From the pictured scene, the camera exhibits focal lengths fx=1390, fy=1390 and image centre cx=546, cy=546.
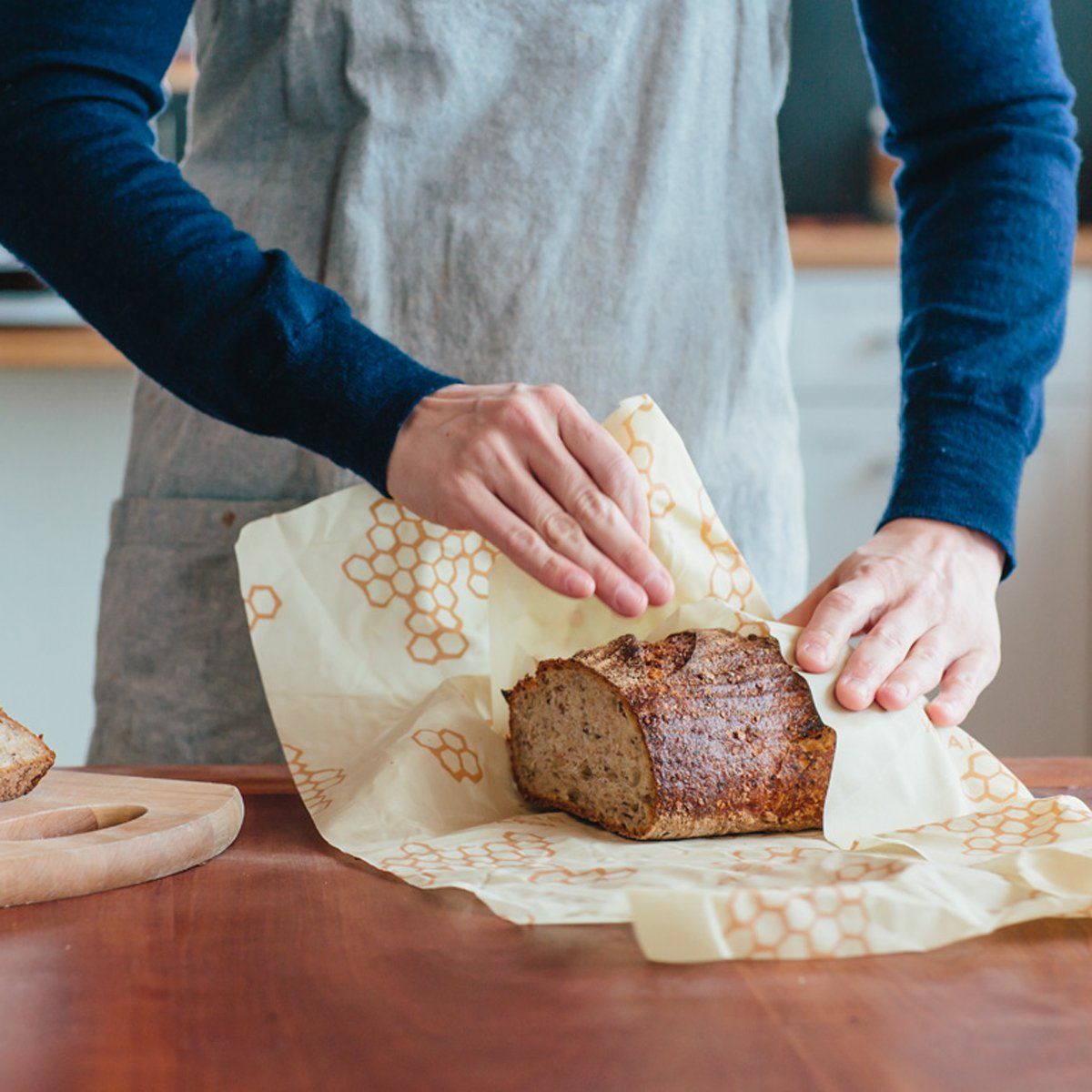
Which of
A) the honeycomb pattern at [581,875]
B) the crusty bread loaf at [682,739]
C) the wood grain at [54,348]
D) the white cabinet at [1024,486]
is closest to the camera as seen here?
the honeycomb pattern at [581,875]

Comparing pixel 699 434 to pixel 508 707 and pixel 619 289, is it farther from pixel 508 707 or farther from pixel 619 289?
pixel 508 707

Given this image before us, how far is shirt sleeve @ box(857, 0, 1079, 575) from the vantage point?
105cm

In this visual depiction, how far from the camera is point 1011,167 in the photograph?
1120mm

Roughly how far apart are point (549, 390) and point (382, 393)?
0.11 meters

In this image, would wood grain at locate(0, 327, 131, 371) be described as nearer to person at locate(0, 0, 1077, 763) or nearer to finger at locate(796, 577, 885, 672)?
person at locate(0, 0, 1077, 763)

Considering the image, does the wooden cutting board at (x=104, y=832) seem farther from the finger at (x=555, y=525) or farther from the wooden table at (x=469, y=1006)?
the finger at (x=555, y=525)

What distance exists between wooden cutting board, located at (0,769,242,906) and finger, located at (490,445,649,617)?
0.25 meters

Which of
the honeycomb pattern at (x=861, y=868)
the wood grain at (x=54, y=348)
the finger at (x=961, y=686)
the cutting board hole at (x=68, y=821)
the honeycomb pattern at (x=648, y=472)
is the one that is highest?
the wood grain at (x=54, y=348)

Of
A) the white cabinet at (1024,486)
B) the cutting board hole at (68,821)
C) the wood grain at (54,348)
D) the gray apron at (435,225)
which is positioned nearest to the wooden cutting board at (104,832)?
the cutting board hole at (68,821)

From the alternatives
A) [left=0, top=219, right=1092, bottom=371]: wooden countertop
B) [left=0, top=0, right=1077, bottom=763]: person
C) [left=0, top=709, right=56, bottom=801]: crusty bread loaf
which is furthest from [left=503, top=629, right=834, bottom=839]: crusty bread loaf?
[left=0, top=219, right=1092, bottom=371]: wooden countertop

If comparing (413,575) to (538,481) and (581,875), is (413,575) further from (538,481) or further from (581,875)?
(581,875)

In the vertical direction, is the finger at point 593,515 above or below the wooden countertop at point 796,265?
below

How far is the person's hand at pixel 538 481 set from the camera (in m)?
0.90

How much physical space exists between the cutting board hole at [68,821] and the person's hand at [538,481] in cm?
28
